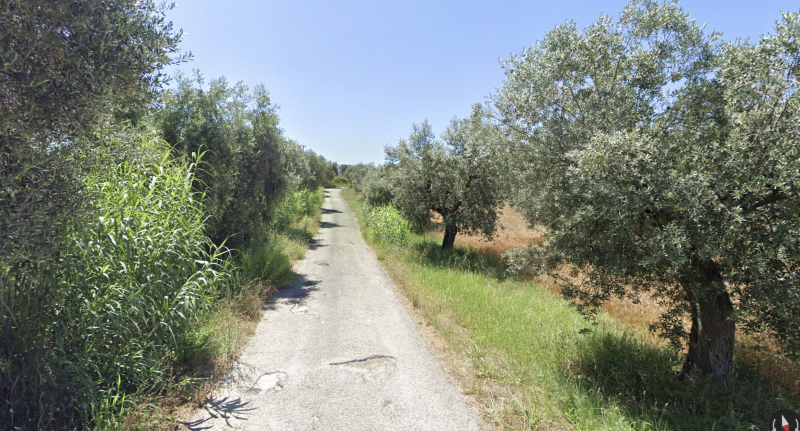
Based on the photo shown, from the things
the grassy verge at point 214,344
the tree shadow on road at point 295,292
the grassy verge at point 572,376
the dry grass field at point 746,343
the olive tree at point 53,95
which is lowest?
the tree shadow on road at point 295,292

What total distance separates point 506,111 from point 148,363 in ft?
22.0

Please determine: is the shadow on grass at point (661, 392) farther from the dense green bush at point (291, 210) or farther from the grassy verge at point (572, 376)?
the dense green bush at point (291, 210)

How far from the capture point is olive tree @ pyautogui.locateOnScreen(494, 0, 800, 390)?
9.60 feet

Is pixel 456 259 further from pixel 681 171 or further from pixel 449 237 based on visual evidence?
pixel 681 171

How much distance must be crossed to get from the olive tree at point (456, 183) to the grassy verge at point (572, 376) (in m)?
5.60

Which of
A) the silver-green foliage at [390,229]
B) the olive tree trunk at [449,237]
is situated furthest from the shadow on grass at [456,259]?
the silver-green foliage at [390,229]

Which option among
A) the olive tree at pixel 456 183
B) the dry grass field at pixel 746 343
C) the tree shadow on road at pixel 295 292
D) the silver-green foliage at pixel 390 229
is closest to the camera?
the dry grass field at pixel 746 343

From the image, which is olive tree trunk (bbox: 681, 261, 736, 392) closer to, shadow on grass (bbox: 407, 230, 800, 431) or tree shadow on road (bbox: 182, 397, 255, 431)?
shadow on grass (bbox: 407, 230, 800, 431)

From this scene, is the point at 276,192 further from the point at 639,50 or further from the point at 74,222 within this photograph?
the point at 639,50

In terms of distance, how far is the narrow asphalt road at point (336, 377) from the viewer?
11.3 feet

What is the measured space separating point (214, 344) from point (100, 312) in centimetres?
170

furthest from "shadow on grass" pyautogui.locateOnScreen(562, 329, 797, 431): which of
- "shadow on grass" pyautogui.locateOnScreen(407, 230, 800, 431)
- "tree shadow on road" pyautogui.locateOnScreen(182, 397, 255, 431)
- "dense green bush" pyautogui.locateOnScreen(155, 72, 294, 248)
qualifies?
"dense green bush" pyautogui.locateOnScreen(155, 72, 294, 248)

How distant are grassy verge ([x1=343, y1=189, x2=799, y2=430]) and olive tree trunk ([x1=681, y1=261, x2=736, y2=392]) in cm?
21

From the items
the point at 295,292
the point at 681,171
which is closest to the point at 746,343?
the point at 681,171
